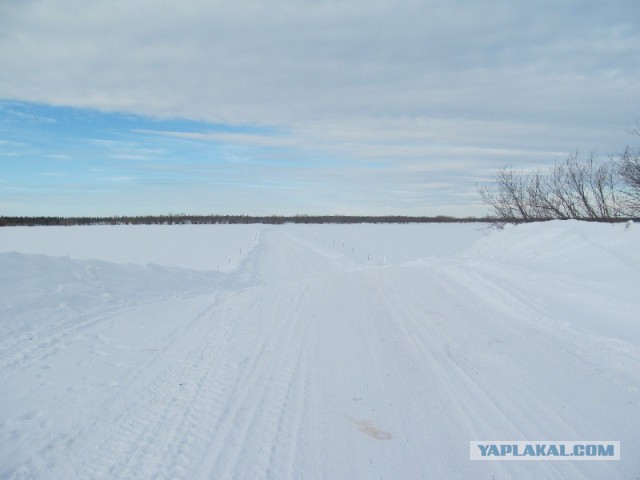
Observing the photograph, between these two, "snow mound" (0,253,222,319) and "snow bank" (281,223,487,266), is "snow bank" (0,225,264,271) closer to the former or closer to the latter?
"snow mound" (0,253,222,319)

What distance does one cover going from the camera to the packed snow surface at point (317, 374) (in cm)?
346

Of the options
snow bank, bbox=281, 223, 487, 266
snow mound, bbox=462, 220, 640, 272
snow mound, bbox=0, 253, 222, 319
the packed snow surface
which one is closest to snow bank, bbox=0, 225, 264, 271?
snow mound, bbox=0, 253, 222, 319

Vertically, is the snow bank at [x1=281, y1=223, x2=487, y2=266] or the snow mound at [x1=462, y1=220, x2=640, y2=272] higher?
the snow mound at [x1=462, y1=220, x2=640, y2=272]

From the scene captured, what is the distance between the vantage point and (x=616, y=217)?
19.5 meters

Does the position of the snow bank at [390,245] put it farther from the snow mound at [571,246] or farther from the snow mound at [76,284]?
the snow mound at [76,284]

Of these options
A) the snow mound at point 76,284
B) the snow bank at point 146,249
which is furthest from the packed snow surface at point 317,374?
the snow bank at point 146,249

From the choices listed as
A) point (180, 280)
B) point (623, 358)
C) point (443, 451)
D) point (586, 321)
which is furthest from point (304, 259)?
point (443, 451)

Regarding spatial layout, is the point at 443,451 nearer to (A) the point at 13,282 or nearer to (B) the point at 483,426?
(B) the point at 483,426

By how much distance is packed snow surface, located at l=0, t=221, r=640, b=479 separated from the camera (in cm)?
346

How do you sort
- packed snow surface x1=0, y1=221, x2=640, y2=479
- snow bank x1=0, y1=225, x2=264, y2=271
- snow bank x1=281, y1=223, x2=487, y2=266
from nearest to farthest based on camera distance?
packed snow surface x1=0, y1=221, x2=640, y2=479 → snow bank x1=0, y1=225, x2=264, y2=271 → snow bank x1=281, y1=223, x2=487, y2=266

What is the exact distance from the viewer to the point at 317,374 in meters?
5.12

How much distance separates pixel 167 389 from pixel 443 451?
279cm

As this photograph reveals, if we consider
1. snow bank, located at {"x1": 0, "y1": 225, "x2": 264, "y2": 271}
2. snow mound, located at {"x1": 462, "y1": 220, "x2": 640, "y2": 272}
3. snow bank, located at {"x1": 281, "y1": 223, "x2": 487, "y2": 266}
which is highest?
snow mound, located at {"x1": 462, "y1": 220, "x2": 640, "y2": 272}

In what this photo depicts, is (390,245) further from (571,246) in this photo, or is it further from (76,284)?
(76,284)
